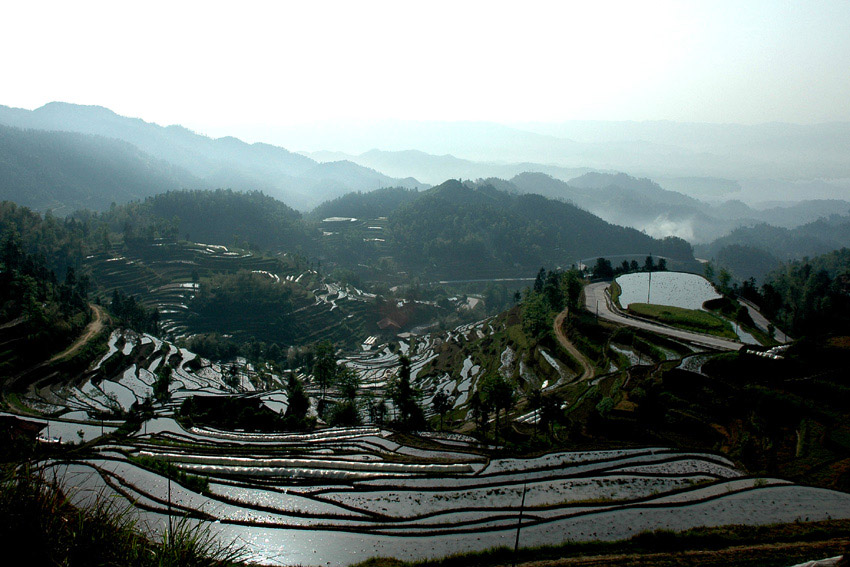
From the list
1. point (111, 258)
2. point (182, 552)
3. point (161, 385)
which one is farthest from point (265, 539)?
point (111, 258)

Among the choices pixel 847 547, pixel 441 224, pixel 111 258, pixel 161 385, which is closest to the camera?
pixel 847 547

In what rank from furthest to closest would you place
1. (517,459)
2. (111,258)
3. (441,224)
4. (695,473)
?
(441,224)
(111,258)
(517,459)
(695,473)

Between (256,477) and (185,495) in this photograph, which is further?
(256,477)

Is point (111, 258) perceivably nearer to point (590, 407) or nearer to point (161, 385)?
point (161, 385)

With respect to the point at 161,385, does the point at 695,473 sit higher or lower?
higher

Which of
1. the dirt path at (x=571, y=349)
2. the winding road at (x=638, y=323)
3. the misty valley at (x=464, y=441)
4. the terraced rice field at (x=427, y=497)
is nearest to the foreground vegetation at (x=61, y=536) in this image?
the misty valley at (x=464, y=441)

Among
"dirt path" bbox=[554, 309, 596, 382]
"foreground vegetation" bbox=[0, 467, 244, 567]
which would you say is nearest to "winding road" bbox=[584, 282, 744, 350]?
"dirt path" bbox=[554, 309, 596, 382]

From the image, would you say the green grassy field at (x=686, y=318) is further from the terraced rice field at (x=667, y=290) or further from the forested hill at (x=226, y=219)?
the forested hill at (x=226, y=219)

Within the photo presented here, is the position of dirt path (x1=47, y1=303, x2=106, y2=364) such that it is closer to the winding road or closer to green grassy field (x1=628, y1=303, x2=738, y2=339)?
the winding road

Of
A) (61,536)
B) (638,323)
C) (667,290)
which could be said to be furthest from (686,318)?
(61,536)
